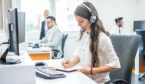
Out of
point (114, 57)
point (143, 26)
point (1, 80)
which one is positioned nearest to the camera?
point (1, 80)

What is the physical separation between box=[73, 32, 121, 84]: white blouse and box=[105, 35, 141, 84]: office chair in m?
0.08

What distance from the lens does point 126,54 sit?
1790mm

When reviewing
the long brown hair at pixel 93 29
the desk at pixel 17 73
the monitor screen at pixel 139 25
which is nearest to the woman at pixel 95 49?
the long brown hair at pixel 93 29

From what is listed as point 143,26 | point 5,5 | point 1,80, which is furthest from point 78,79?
point 143,26

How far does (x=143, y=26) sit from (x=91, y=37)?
4.36 m

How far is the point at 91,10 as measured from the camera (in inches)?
70.1

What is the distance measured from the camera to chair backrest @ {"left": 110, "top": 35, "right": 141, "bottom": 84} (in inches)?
68.9

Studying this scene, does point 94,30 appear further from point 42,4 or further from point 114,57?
point 42,4

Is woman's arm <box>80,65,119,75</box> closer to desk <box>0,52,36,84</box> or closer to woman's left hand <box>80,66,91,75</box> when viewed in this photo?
woman's left hand <box>80,66,91,75</box>

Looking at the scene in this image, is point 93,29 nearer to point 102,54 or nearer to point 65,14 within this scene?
point 102,54

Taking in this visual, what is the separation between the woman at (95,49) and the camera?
1715 millimetres

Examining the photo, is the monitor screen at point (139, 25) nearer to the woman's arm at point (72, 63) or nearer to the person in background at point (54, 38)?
the person in background at point (54, 38)

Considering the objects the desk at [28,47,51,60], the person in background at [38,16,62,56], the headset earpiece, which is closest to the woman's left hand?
the headset earpiece

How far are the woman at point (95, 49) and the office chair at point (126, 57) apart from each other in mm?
88
